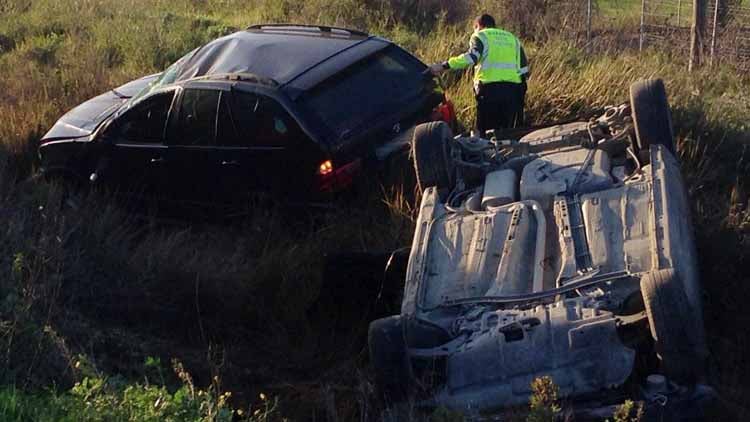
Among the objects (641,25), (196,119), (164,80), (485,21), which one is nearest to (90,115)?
(164,80)

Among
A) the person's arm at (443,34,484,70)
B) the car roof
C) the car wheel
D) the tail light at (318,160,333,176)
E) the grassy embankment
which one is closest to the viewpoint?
the grassy embankment

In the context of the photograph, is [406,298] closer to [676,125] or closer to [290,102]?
[290,102]

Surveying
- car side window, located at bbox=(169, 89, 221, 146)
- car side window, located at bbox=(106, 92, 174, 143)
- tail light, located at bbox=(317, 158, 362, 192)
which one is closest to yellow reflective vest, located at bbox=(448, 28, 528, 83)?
tail light, located at bbox=(317, 158, 362, 192)

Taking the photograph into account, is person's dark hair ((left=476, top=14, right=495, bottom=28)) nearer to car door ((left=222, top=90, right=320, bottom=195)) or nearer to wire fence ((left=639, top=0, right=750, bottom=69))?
car door ((left=222, top=90, right=320, bottom=195))

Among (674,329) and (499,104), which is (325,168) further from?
(674,329)

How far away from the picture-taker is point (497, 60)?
8812mm

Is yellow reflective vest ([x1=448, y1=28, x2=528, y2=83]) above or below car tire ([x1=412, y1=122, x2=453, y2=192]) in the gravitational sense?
above

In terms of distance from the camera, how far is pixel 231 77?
804cm

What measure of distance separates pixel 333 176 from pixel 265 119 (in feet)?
2.42

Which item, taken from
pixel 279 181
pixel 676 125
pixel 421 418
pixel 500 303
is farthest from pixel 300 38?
pixel 421 418

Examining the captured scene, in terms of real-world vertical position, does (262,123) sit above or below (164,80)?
below

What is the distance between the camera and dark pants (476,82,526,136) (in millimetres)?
8789

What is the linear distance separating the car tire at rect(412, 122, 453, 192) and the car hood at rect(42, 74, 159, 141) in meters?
3.30

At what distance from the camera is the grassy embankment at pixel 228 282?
5.36m
